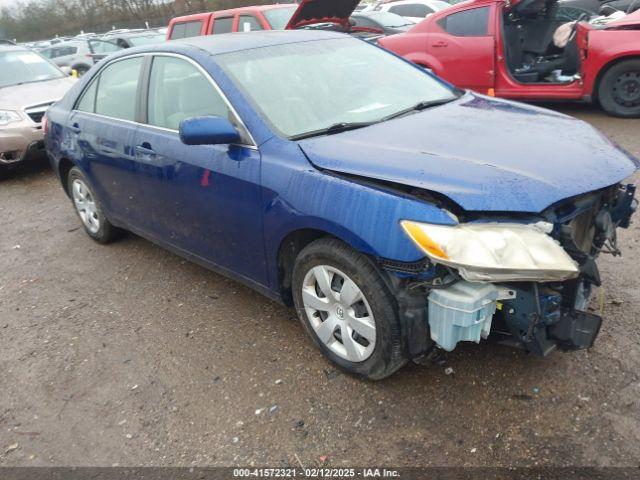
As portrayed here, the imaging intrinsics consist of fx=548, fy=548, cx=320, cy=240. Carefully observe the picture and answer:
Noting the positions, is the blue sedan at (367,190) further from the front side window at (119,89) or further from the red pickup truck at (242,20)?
the red pickup truck at (242,20)

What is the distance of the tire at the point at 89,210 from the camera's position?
15.4ft

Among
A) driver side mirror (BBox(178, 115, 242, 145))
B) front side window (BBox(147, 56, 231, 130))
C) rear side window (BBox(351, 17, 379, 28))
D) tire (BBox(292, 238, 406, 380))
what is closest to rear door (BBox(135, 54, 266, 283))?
front side window (BBox(147, 56, 231, 130))

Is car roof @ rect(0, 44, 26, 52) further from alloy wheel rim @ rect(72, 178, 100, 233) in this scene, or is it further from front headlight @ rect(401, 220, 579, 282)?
front headlight @ rect(401, 220, 579, 282)

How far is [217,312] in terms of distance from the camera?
3609 millimetres

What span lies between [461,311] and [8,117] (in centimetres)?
692

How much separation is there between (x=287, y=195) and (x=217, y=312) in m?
1.25

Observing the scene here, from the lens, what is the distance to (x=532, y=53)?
7.36 m

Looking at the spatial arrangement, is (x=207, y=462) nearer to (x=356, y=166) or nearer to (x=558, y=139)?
(x=356, y=166)

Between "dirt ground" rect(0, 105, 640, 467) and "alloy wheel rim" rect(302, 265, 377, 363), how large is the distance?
0.21 metres

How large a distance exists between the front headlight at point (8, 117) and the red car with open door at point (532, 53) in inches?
210

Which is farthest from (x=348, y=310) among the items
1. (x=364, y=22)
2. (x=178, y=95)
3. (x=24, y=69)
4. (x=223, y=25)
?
(x=364, y=22)

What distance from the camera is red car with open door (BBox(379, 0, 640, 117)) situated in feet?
21.5

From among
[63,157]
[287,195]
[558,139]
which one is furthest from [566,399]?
[63,157]

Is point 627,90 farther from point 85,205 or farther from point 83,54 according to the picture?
point 83,54
